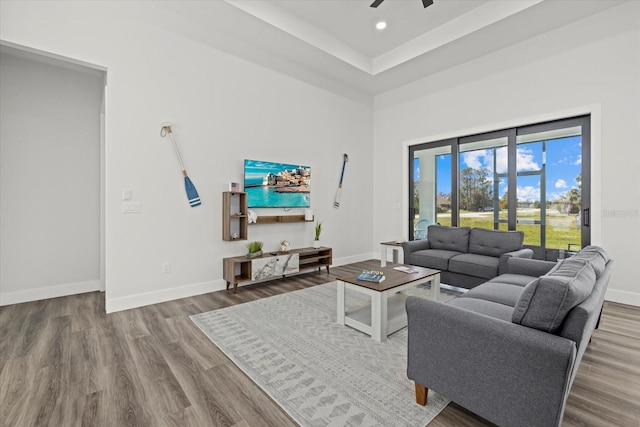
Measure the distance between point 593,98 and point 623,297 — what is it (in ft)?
8.12

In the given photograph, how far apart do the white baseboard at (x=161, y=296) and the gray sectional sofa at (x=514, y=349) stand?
3031 mm

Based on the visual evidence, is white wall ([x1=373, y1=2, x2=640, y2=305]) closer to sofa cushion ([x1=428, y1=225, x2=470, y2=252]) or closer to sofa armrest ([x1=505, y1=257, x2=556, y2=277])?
sofa armrest ([x1=505, y1=257, x2=556, y2=277])

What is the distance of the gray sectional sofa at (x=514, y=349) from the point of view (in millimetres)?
1228

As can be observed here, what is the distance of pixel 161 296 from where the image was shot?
3.53m

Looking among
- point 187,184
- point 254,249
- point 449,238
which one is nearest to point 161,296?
point 254,249

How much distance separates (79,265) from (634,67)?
24.2 feet

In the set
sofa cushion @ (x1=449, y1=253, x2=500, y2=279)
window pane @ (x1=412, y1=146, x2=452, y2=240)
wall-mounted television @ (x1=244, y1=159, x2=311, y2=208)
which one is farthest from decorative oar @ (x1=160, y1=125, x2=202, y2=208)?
window pane @ (x1=412, y1=146, x2=452, y2=240)

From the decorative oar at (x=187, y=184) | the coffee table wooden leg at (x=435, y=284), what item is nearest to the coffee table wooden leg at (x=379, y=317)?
the coffee table wooden leg at (x=435, y=284)

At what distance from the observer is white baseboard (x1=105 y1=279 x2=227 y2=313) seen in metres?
3.22

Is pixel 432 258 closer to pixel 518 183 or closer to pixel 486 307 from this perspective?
pixel 518 183

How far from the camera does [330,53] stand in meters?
4.48

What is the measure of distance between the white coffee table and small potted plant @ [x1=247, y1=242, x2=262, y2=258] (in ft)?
5.62

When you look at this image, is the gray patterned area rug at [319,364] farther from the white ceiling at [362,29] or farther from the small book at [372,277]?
the white ceiling at [362,29]

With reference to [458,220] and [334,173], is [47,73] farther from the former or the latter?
[458,220]
